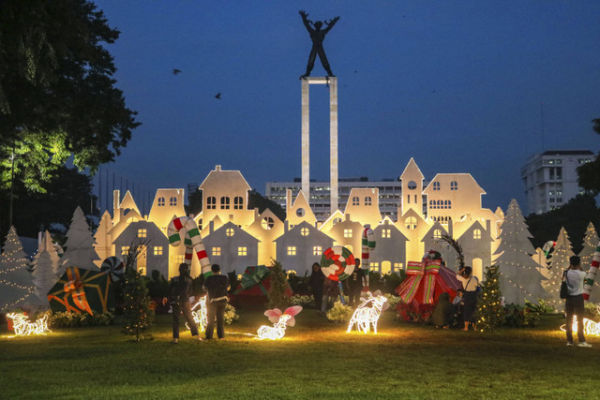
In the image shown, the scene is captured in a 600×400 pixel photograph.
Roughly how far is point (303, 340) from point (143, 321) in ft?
12.9

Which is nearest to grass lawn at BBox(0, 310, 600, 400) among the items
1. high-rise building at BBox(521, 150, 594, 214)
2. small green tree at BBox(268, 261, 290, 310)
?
small green tree at BBox(268, 261, 290, 310)

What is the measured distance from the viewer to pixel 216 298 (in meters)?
15.3

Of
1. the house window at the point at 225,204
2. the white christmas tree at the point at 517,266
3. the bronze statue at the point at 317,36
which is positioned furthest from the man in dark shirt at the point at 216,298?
the bronze statue at the point at 317,36

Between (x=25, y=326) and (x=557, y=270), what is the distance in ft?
68.1

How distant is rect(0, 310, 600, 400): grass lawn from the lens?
369 inches

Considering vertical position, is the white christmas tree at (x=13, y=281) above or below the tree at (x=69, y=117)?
below

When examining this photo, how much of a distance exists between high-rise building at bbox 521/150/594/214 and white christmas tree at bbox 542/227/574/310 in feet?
431

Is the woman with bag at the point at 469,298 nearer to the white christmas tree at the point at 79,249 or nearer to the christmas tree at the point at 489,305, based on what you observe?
the christmas tree at the point at 489,305

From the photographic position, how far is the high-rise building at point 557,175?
152125 mm

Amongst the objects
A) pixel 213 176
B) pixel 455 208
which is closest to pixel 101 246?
pixel 213 176

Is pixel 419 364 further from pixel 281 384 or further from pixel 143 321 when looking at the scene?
pixel 143 321

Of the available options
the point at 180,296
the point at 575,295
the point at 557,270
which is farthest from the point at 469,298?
the point at 557,270

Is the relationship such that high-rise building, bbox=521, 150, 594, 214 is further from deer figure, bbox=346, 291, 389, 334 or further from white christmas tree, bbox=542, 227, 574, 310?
deer figure, bbox=346, 291, 389, 334

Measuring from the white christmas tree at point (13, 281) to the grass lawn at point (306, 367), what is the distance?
4125mm
